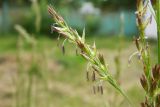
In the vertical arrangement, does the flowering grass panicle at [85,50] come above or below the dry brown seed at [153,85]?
above

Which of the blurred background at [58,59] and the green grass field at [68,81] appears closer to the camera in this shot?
the blurred background at [58,59]

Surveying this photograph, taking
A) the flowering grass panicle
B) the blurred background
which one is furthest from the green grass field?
the flowering grass panicle

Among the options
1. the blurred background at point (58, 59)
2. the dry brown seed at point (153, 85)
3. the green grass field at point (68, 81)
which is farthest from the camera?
the green grass field at point (68, 81)

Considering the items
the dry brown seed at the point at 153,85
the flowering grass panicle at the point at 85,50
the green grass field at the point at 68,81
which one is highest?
the green grass field at the point at 68,81

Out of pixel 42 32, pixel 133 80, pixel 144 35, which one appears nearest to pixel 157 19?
pixel 144 35

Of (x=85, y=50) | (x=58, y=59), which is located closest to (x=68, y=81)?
(x=58, y=59)

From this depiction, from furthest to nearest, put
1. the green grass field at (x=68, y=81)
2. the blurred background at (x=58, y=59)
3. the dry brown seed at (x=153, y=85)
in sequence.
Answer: the green grass field at (x=68, y=81), the blurred background at (x=58, y=59), the dry brown seed at (x=153, y=85)

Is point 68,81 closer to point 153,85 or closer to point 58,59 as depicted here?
point 58,59

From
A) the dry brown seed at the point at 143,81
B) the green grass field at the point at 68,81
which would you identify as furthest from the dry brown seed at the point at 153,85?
the green grass field at the point at 68,81

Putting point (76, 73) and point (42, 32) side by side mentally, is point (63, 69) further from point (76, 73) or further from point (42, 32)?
point (42, 32)

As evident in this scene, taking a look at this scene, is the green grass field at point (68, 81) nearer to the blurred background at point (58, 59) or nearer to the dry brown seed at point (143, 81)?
the blurred background at point (58, 59)
